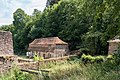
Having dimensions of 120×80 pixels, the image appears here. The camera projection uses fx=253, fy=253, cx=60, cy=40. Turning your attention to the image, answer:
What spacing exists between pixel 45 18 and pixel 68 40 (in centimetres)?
1550

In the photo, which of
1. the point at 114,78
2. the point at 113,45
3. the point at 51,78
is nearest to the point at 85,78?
the point at 114,78

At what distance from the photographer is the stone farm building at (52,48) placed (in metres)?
52.8

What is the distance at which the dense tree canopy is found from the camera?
52.1 ft

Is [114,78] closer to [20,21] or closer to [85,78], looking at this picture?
[85,78]

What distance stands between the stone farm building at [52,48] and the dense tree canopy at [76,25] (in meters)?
3.43

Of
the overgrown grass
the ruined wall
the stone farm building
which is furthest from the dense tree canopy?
the ruined wall

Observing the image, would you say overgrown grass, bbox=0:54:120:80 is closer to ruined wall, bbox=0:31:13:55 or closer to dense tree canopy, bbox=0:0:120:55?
dense tree canopy, bbox=0:0:120:55

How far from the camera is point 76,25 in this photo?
188 ft

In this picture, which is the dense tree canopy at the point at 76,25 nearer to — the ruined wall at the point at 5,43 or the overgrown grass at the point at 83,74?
the overgrown grass at the point at 83,74

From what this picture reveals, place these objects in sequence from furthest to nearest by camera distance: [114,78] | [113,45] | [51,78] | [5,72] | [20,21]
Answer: [20,21], [113,45], [5,72], [51,78], [114,78]

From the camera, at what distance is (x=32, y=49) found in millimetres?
61250

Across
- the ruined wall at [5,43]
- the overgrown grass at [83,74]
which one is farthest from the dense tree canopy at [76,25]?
the ruined wall at [5,43]

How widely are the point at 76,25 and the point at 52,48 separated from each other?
27.1 ft

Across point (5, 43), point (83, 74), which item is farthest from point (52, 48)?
point (83, 74)
